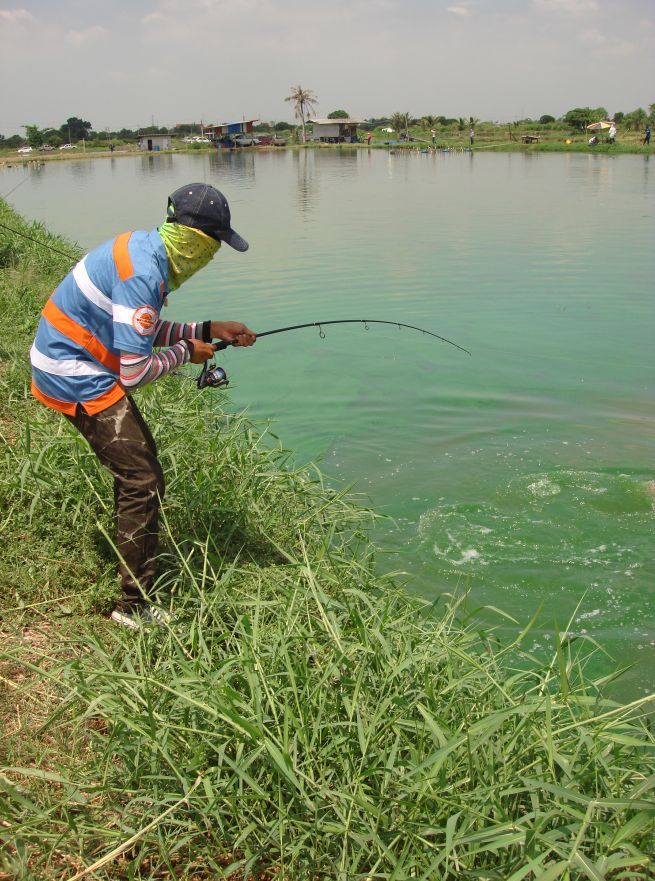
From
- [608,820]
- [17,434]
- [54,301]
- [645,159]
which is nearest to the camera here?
[608,820]

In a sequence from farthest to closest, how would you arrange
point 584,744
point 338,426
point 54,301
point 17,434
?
point 338,426, point 17,434, point 54,301, point 584,744

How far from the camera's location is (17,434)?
4.47 metres

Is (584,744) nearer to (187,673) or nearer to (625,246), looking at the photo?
(187,673)

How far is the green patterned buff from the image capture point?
9.73 ft

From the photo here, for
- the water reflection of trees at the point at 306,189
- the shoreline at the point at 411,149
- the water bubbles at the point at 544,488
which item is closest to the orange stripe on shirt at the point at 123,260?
the water bubbles at the point at 544,488

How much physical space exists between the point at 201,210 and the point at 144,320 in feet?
1.71

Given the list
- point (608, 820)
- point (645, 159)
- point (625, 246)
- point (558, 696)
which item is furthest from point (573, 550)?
point (645, 159)

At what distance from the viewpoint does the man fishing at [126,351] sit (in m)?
2.79

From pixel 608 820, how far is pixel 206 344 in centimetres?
231

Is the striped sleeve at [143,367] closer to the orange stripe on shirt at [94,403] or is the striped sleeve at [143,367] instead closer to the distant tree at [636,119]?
the orange stripe on shirt at [94,403]

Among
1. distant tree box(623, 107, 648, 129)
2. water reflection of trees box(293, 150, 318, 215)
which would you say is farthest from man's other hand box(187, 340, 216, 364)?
distant tree box(623, 107, 648, 129)

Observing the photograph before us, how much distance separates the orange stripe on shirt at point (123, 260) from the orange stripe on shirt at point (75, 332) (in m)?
0.26

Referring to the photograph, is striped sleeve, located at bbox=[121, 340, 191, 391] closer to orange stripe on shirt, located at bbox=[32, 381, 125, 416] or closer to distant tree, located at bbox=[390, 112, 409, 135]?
orange stripe on shirt, located at bbox=[32, 381, 125, 416]

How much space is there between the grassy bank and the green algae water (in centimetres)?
83
